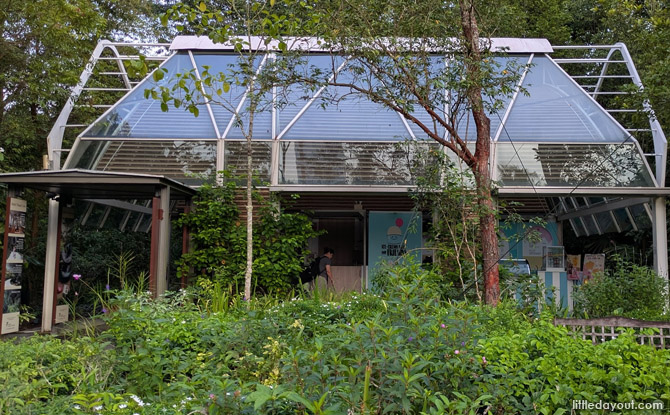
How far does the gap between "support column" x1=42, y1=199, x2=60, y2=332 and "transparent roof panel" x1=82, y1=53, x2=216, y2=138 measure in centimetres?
162

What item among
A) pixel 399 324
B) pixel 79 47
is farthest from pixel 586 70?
pixel 399 324

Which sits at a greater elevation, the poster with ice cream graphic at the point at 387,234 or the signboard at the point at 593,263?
the poster with ice cream graphic at the point at 387,234

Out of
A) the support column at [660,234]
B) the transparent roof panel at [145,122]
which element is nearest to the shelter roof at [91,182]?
the transparent roof panel at [145,122]

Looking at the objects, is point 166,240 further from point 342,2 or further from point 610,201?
point 610,201

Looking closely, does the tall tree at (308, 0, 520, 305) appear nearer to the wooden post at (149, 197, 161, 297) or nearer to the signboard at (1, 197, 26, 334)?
the wooden post at (149, 197, 161, 297)

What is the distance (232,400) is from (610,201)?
10.2 meters

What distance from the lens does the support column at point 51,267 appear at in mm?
9459

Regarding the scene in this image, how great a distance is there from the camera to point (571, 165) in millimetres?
10391

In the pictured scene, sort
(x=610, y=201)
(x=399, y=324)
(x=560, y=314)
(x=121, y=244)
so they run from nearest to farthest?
(x=399, y=324)
(x=560, y=314)
(x=610, y=201)
(x=121, y=244)

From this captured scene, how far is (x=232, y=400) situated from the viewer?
3.10 m

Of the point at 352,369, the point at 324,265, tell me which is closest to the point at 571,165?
the point at 324,265

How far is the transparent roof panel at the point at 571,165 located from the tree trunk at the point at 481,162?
261 centimetres

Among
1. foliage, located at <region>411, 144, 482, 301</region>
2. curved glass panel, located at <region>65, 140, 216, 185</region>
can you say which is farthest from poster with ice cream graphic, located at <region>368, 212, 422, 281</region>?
curved glass panel, located at <region>65, 140, 216, 185</region>

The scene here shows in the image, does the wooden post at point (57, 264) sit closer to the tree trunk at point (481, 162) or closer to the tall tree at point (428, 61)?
the tall tree at point (428, 61)
